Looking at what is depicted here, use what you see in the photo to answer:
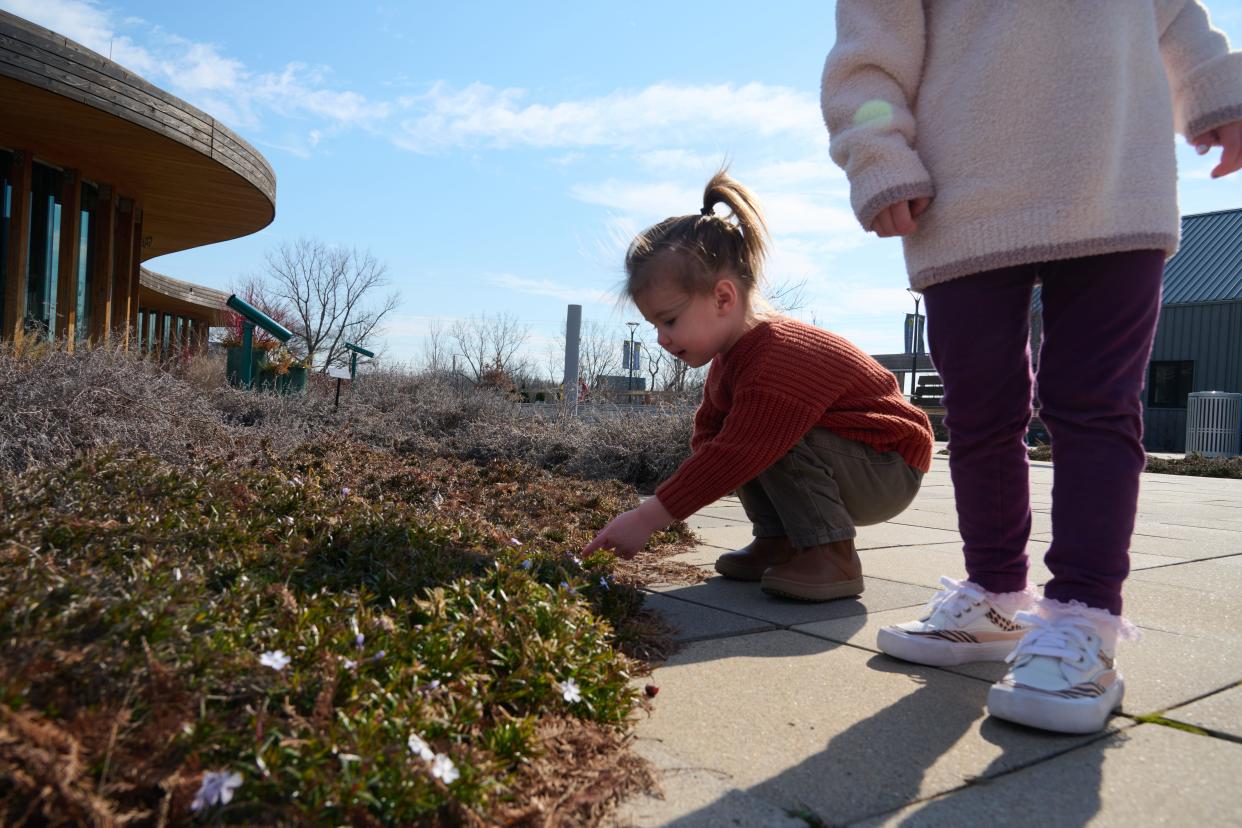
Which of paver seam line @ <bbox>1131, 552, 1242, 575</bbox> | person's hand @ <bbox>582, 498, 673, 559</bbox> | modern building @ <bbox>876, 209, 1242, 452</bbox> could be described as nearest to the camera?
person's hand @ <bbox>582, 498, 673, 559</bbox>

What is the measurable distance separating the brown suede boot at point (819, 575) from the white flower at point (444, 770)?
1626 millimetres

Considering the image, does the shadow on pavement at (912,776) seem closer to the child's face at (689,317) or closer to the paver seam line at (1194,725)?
the paver seam line at (1194,725)

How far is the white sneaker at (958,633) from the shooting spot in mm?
2033

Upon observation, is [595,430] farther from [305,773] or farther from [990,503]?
[305,773]

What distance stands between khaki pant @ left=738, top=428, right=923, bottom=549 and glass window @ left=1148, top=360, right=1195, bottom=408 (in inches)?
937

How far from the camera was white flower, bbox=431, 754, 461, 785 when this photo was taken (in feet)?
3.66

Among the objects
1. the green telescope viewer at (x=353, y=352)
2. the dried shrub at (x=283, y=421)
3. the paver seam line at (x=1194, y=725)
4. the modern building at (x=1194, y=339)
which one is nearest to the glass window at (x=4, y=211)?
the dried shrub at (x=283, y=421)

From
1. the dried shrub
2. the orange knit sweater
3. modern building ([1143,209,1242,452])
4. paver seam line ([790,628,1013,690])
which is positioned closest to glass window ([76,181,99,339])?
the dried shrub

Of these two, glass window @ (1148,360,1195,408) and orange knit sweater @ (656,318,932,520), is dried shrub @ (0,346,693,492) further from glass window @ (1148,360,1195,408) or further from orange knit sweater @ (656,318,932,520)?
glass window @ (1148,360,1195,408)

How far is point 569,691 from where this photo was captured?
1495 millimetres

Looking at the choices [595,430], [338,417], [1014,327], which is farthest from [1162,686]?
[338,417]

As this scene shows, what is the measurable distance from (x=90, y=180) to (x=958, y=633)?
10054 mm

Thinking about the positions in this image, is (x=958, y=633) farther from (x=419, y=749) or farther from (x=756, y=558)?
(x=419, y=749)

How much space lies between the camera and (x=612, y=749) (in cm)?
144
